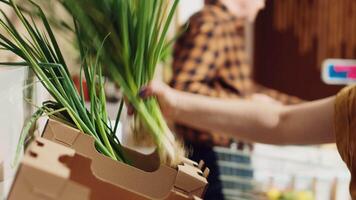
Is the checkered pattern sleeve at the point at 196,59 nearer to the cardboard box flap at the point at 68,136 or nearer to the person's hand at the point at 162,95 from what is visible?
the person's hand at the point at 162,95

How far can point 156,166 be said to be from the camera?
792 millimetres

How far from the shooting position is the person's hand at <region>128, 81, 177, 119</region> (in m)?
0.81

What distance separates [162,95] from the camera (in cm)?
87

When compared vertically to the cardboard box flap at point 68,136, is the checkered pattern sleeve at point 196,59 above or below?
below

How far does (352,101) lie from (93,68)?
356mm

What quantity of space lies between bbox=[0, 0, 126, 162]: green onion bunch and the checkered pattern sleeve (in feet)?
3.25

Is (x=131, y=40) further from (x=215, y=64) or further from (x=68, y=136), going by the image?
(x=215, y=64)

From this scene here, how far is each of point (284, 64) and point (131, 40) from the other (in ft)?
4.15

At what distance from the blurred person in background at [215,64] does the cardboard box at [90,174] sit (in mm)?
933

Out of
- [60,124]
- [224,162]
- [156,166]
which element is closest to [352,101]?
[156,166]

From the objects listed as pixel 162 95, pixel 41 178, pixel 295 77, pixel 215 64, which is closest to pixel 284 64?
pixel 295 77

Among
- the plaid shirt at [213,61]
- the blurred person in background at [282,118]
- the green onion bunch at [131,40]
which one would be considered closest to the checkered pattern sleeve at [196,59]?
the plaid shirt at [213,61]

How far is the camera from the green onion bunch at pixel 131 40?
0.76 m

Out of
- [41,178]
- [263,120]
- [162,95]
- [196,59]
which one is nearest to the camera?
[41,178]
